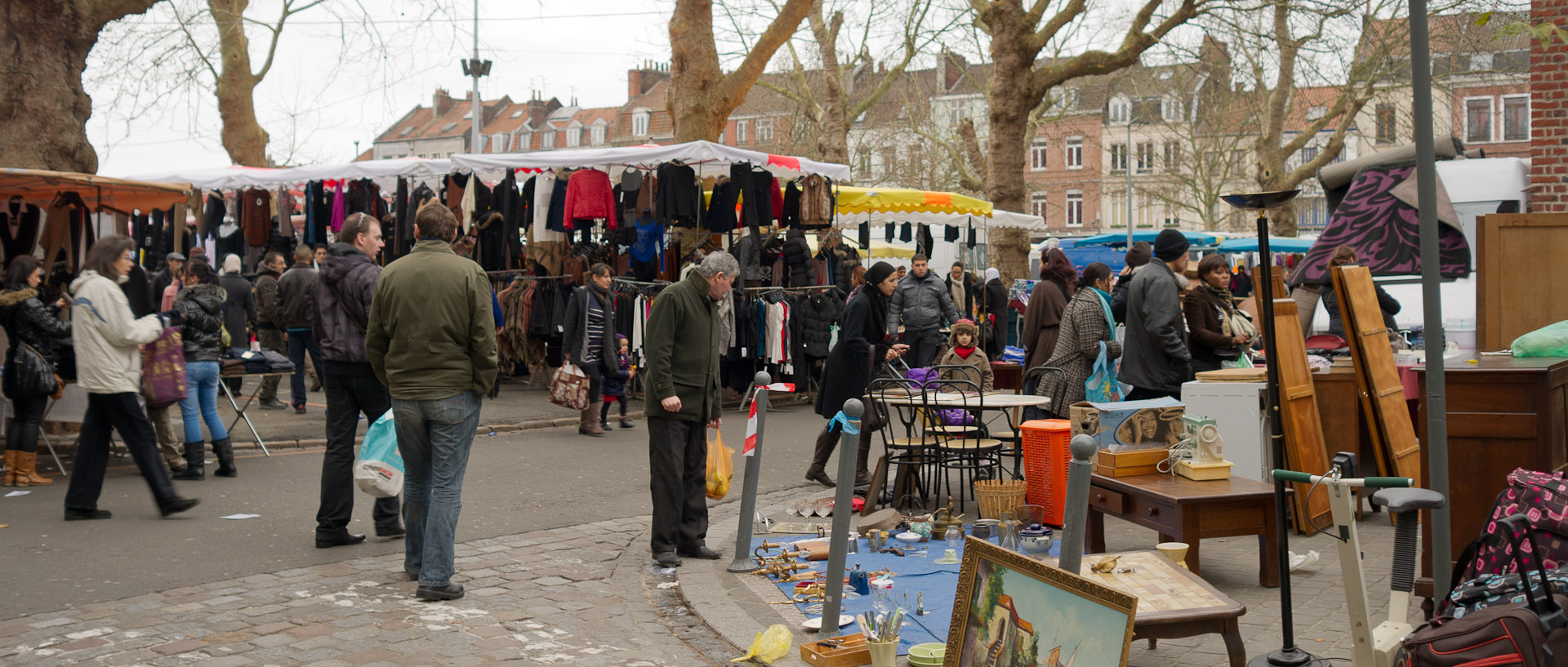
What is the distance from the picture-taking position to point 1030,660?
384cm

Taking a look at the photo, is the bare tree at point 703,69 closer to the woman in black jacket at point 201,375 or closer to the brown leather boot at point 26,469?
the woman in black jacket at point 201,375

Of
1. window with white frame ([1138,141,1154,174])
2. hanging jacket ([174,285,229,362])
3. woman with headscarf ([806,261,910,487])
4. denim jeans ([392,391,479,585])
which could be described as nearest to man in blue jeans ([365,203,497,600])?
denim jeans ([392,391,479,585])

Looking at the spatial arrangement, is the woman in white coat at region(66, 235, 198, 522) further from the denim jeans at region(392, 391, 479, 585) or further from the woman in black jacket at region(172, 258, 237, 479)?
the denim jeans at region(392, 391, 479, 585)

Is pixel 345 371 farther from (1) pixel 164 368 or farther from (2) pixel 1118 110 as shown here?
(2) pixel 1118 110

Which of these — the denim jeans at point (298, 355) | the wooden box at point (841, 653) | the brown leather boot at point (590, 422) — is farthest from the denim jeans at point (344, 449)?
the denim jeans at point (298, 355)

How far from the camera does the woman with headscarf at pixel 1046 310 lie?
1064cm

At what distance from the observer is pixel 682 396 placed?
680cm

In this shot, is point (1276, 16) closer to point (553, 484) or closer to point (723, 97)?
point (723, 97)

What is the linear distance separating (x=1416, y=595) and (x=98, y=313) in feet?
25.3

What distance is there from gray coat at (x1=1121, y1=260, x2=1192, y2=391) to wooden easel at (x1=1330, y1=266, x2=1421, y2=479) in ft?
4.16

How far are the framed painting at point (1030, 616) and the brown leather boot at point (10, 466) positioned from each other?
25.4 ft

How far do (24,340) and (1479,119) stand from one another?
61.7 metres

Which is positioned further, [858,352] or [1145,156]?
[1145,156]

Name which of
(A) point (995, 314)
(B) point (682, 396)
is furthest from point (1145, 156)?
(B) point (682, 396)
